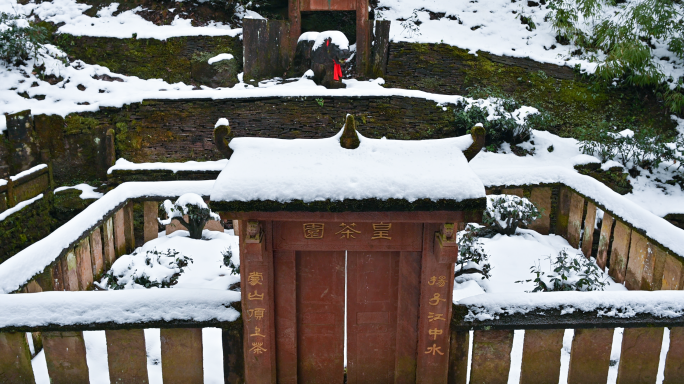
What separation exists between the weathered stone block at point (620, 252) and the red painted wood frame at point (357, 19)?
6.40 metres

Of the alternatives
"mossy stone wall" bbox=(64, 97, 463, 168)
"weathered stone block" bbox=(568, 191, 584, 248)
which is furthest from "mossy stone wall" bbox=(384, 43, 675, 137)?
"weathered stone block" bbox=(568, 191, 584, 248)

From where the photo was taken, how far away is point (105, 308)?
8.71ft

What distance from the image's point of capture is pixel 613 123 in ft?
28.9

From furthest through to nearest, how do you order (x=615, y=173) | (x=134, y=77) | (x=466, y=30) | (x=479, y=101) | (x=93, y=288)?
(x=466, y=30) < (x=134, y=77) < (x=479, y=101) < (x=615, y=173) < (x=93, y=288)

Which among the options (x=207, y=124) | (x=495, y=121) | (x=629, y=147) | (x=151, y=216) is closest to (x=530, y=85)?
(x=495, y=121)

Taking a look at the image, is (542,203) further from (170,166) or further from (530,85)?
(170,166)

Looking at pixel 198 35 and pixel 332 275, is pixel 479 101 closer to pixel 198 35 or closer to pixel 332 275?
pixel 198 35

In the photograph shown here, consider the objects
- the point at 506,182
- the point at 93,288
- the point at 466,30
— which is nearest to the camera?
the point at 93,288

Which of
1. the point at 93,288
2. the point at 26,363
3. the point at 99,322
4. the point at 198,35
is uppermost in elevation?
the point at 198,35

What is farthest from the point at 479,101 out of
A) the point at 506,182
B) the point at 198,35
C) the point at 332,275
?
the point at 332,275

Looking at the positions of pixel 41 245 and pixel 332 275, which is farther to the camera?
pixel 41 245

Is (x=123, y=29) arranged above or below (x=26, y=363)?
above

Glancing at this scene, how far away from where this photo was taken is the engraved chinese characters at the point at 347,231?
2.65m

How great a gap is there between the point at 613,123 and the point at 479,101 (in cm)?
254
